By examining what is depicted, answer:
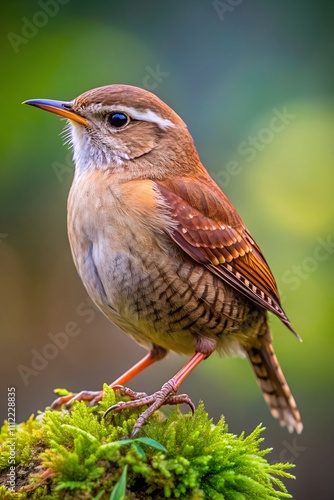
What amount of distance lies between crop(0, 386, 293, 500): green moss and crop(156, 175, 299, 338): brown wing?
1057 mm

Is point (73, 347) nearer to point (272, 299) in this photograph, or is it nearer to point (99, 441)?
point (272, 299)

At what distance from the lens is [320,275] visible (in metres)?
6.11

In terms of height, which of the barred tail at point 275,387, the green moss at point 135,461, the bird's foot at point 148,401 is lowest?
the barred tail at point 275,387

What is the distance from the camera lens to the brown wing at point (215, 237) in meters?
4.05

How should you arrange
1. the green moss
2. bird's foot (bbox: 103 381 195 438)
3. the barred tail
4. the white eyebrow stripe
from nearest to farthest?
the green moss, bird's foot (bbox: 103 381 195 438), the white eyebrow stripe, the barred tail

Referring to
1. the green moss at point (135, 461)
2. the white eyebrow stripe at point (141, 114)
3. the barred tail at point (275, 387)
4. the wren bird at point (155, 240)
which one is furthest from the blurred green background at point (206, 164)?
the green moss at point (135, 461)

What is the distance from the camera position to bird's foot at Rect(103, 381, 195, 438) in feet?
10.8

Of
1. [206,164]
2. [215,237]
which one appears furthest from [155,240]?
[206,164]

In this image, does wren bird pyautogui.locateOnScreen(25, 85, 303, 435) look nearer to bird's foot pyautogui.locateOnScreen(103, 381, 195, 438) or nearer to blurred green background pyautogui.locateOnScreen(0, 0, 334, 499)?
bird's foot pyautogui.locateOnScreen(103, 381, 195, 438)

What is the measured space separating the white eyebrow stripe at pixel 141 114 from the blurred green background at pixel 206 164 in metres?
2.01

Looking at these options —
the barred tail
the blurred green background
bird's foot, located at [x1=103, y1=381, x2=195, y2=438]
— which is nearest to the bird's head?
bird's foot, located at [x1=103, y1=381, x2=195, y2=438]

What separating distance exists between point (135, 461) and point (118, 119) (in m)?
2.16

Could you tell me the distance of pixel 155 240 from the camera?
3873 mm

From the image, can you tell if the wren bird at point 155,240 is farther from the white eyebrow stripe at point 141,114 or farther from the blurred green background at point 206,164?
the blurred green background at point 206,164
